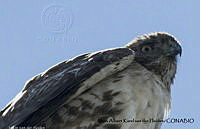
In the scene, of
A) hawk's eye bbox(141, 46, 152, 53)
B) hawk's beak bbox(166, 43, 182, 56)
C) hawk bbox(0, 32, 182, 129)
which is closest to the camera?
hawk bbox(0, 32, 182, 129)

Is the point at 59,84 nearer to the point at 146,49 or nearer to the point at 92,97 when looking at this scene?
the point at 92,97

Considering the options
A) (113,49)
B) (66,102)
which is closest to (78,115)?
(66,102)

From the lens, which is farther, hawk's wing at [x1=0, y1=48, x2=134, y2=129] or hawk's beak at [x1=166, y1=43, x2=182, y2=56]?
hawk's beak at [x1=166, y1=43, x2=182, y2=56]

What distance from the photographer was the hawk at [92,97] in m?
12.9

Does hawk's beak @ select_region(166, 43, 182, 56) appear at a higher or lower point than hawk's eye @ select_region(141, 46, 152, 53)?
lower

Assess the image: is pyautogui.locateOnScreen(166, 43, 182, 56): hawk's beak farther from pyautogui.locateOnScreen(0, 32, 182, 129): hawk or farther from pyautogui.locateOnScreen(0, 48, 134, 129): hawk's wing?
pyautogui.locateOnScreen(0, 48, 134, 129): hawk's wing

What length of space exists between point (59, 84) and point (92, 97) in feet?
1.67

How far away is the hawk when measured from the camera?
12883mm

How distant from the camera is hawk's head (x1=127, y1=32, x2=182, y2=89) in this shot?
1457cm

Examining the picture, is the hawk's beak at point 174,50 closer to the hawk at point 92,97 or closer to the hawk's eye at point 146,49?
the hawk's eye at point 146,49

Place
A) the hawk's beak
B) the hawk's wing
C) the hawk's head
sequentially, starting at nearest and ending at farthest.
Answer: the hawk's wing
the hawk's head
the hawk's beak

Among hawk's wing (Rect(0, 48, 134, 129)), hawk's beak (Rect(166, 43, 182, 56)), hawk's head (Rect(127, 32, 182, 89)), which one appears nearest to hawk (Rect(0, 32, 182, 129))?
hawk's wing (Rect(0, 48, 134, 129))

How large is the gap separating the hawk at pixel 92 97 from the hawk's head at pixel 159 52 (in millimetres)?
512

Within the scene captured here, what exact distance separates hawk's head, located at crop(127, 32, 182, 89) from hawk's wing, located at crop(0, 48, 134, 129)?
75 centimetres
